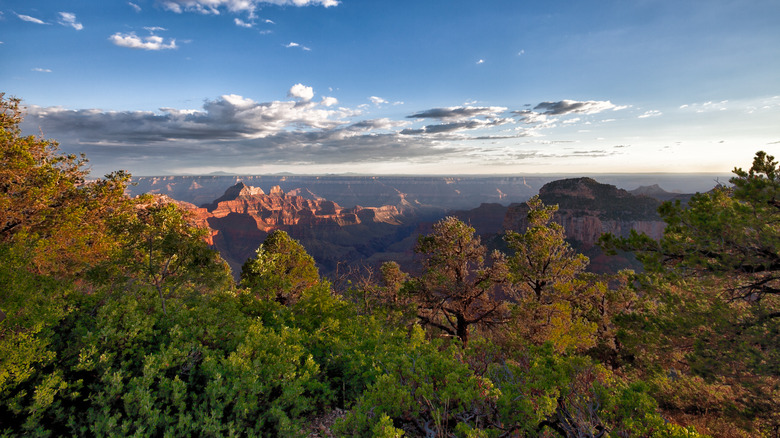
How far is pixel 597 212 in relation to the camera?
11575cm

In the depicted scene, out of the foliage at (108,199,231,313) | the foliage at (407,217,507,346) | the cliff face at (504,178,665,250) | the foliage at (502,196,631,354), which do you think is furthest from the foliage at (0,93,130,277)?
the cliff face at (504,178,665,250)

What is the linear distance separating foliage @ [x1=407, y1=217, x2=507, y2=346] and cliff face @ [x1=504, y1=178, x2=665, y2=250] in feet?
312

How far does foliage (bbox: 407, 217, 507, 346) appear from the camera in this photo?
1898cm

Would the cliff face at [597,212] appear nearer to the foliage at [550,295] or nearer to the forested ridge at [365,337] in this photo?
the foliage at [550,295]

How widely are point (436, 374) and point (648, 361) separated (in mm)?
13067

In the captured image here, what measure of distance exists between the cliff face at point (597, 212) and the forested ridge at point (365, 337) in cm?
9774

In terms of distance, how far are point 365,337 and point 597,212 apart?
131897 millimetres

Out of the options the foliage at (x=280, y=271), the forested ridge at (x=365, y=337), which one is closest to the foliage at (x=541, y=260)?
the forested ridge at (x=365, y=337)

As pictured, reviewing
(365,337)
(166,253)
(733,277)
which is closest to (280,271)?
(166,253)

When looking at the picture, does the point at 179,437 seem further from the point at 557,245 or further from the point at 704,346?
the point at 557,245

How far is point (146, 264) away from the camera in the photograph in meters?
15.6

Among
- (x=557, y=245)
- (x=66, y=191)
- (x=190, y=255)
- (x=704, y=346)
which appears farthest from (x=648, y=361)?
(x=66, y=191)

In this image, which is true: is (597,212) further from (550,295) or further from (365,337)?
(365,337)

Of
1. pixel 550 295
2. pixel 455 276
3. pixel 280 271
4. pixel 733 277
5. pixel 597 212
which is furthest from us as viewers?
pixel 597 212
